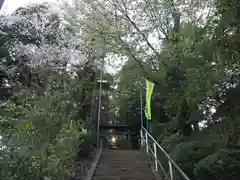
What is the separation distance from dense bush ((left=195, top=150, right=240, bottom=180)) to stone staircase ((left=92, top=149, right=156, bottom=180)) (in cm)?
146

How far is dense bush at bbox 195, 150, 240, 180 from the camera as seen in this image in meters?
6.01

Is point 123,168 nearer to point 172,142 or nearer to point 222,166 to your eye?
point 172,142

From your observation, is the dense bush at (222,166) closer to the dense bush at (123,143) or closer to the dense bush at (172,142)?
the dense bush at (172,142)

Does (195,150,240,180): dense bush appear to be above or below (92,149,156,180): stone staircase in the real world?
above

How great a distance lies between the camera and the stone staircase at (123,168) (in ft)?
24.6

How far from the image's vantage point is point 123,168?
8445 mm

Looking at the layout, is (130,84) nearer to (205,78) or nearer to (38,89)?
(38,89)

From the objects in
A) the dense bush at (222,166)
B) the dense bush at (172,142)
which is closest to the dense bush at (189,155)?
the dense bush at (222,166)

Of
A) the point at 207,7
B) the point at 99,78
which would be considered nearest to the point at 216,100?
the point at 207,7

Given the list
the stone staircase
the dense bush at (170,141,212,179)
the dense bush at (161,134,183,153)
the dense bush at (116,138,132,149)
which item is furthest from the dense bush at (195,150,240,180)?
the dense bush at (116,138,132,149)

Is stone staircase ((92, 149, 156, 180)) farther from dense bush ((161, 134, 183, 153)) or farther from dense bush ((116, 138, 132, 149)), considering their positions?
dense bush ((116, 138, 132, 149))

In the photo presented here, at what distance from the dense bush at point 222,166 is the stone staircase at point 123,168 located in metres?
1.46

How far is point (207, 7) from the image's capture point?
7.59 m

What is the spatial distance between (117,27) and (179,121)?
386 centimetres
